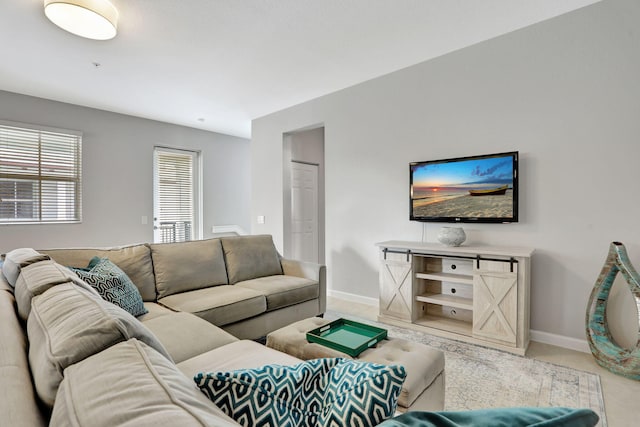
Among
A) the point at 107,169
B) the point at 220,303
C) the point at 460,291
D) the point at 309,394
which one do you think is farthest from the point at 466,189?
the point at 107,169

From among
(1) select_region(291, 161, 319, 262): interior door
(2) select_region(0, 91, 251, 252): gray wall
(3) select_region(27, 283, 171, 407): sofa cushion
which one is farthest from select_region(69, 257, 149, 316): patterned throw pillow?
(1) select_region(291, 161, 319, 262): interior door

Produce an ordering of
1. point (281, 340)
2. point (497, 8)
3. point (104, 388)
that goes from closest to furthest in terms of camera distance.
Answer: point (104, 388) < point (281, 340) < point (497, 8)

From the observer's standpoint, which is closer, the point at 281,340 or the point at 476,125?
the point at 281,340

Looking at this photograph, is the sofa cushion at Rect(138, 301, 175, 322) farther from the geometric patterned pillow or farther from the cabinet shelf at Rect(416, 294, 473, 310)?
the cabinet shelf at Rect(416, 294, 473, 310)

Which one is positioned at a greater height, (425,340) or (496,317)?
(496,317)

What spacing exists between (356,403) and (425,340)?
8.03 feet

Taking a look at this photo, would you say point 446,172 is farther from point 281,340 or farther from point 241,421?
point 241,421

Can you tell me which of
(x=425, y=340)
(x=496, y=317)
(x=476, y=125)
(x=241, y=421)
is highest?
(x=476, y=125)

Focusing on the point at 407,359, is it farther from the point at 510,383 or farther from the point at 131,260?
the point at 131,260

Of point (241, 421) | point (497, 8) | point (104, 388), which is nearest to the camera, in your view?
point (104, 388)

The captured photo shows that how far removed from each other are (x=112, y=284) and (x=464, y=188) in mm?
2950

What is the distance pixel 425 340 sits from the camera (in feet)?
9.13

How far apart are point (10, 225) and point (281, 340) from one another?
440 cm

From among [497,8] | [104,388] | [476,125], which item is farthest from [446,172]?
[104,388]
